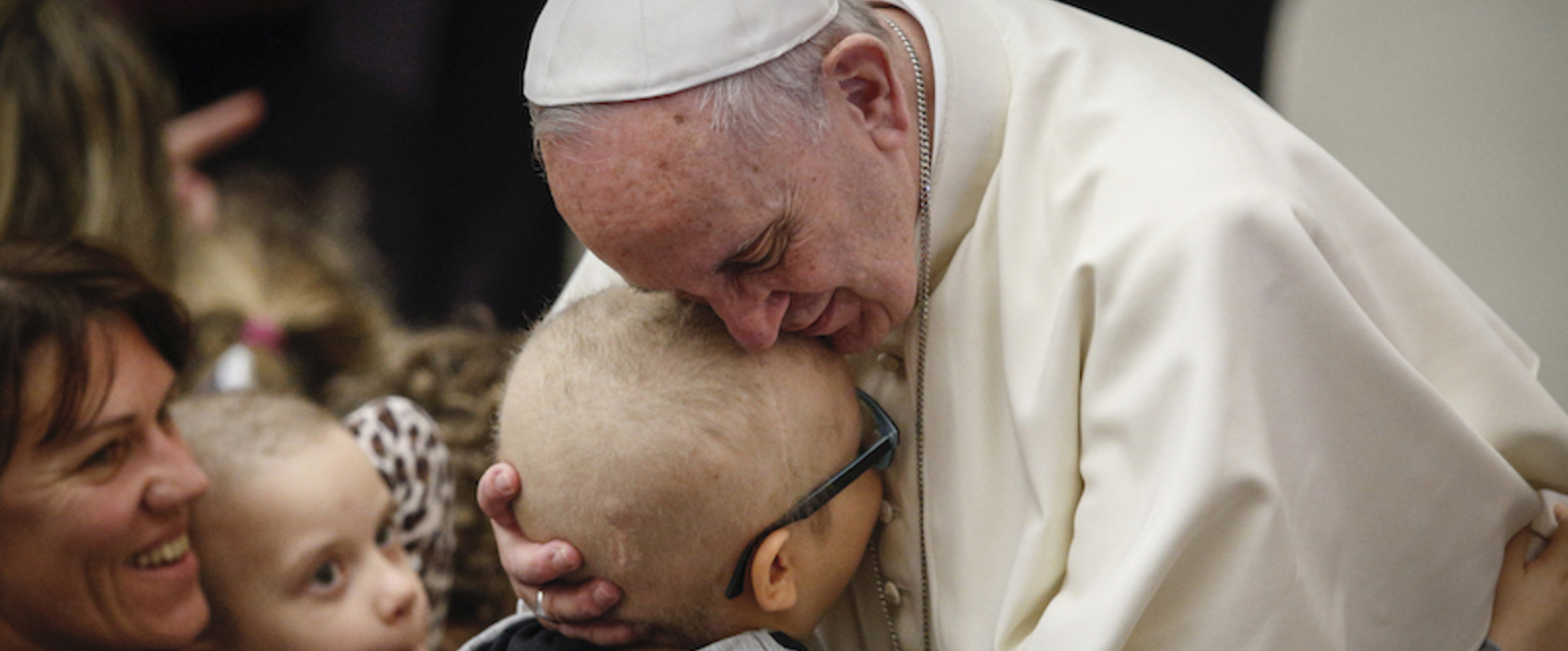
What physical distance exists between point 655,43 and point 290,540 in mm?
1352

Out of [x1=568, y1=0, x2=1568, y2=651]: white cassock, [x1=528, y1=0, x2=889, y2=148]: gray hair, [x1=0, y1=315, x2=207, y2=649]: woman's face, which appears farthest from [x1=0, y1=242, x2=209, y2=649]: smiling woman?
[x1=568, y1=0, x2=1568, y2=651]: white cassock

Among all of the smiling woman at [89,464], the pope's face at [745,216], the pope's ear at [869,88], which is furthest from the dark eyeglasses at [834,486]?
the smiling woman at [89,464]

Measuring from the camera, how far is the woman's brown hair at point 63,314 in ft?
6.82

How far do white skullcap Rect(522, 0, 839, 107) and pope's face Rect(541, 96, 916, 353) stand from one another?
43 millimetres

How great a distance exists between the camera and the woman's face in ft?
7.04

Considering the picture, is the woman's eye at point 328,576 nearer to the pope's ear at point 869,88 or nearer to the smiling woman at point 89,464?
the smiling woman at point 89,464

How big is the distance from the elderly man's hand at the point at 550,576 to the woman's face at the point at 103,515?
753 millimetres

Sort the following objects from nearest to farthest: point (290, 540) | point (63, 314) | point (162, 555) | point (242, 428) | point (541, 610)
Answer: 1. point (541, 610)
2. point (63, 314)
3. point (162, 555)
4. point (290, 540)
5. point (242, 428)

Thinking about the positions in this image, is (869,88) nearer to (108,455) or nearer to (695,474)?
(695,474)

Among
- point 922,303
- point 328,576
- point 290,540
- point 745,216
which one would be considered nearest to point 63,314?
point 290,540

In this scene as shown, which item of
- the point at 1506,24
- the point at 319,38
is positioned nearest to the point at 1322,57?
the point at 1506,24

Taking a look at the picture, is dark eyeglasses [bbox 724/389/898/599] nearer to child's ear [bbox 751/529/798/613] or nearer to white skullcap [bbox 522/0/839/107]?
child's ear [bbox 751/529/798/613]

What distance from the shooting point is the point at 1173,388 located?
1.65 metres

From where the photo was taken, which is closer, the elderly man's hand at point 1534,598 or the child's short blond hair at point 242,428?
the elderly man's hand at point 1534,598
